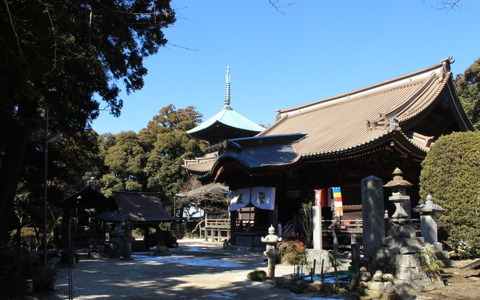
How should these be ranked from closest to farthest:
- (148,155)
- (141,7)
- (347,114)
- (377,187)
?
(377,187) → (141,7) → (347,114) → (148,155)

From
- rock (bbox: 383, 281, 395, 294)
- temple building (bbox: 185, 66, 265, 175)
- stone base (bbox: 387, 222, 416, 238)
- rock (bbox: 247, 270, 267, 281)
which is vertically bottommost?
rock (bbox: 247, 270, 267, 281)

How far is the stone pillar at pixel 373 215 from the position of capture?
8.94m

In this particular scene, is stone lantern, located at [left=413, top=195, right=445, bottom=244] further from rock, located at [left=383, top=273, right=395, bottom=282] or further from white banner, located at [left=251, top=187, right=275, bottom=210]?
white banner, located at [left=251, top=187, right=275, bottom=210]

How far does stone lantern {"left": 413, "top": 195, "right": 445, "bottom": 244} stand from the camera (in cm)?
1080

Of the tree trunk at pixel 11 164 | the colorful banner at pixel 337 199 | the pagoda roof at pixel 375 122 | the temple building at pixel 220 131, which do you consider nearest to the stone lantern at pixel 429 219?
the pagoda roof at pixel 375 122

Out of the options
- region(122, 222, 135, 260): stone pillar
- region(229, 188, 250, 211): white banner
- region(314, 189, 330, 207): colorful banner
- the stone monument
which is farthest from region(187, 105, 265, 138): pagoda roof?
the stone monument

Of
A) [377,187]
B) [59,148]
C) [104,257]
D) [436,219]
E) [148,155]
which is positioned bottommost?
[104,257]

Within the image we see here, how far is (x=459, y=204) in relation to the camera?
10.7 m

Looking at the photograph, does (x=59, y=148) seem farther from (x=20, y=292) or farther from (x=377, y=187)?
(x=377, y=187)

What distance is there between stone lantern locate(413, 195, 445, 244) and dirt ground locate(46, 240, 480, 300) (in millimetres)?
868

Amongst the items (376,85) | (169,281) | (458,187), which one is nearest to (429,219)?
(458,187)

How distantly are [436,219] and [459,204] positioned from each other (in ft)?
3.28

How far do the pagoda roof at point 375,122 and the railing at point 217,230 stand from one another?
6873 mm

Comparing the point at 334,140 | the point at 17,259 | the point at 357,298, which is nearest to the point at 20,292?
the point at 17,259
